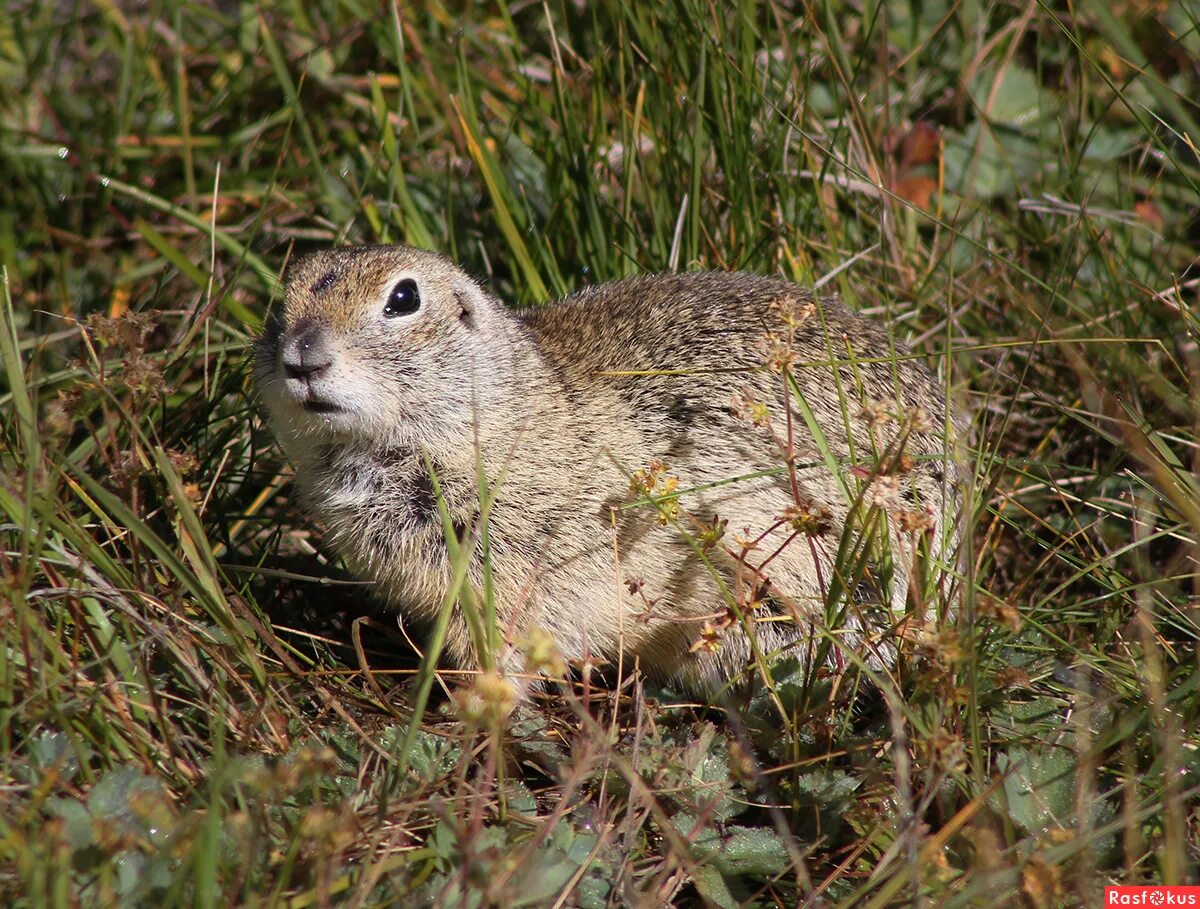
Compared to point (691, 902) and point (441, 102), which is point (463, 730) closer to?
point (691, 902)

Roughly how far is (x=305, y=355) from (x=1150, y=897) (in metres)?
2.36

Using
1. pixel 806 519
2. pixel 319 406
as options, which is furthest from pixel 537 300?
pixel 806 519

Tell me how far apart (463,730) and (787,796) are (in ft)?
2.76

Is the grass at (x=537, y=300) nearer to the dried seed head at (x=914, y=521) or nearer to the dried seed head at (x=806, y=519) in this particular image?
the dried seed head at (x=914, y=521)

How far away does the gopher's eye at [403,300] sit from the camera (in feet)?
11.2

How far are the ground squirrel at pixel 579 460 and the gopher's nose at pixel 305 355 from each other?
0.08m

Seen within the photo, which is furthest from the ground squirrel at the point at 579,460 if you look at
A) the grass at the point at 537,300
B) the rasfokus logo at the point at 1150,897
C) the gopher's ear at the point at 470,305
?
the rasfokus logo at the point at 1150,897

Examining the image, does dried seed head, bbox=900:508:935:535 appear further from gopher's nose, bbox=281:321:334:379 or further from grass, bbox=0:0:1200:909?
gopher's nose, bbox=281:321:334:379

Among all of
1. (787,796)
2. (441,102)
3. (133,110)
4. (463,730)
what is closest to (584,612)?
(463,730)

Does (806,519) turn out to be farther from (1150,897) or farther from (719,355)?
(1150,897)

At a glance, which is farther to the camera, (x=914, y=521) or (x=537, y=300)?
(x=537, y=300)

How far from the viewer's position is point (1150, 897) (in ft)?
8.07

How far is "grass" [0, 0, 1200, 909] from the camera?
2.55 metres

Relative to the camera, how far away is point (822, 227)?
15.4 feet
